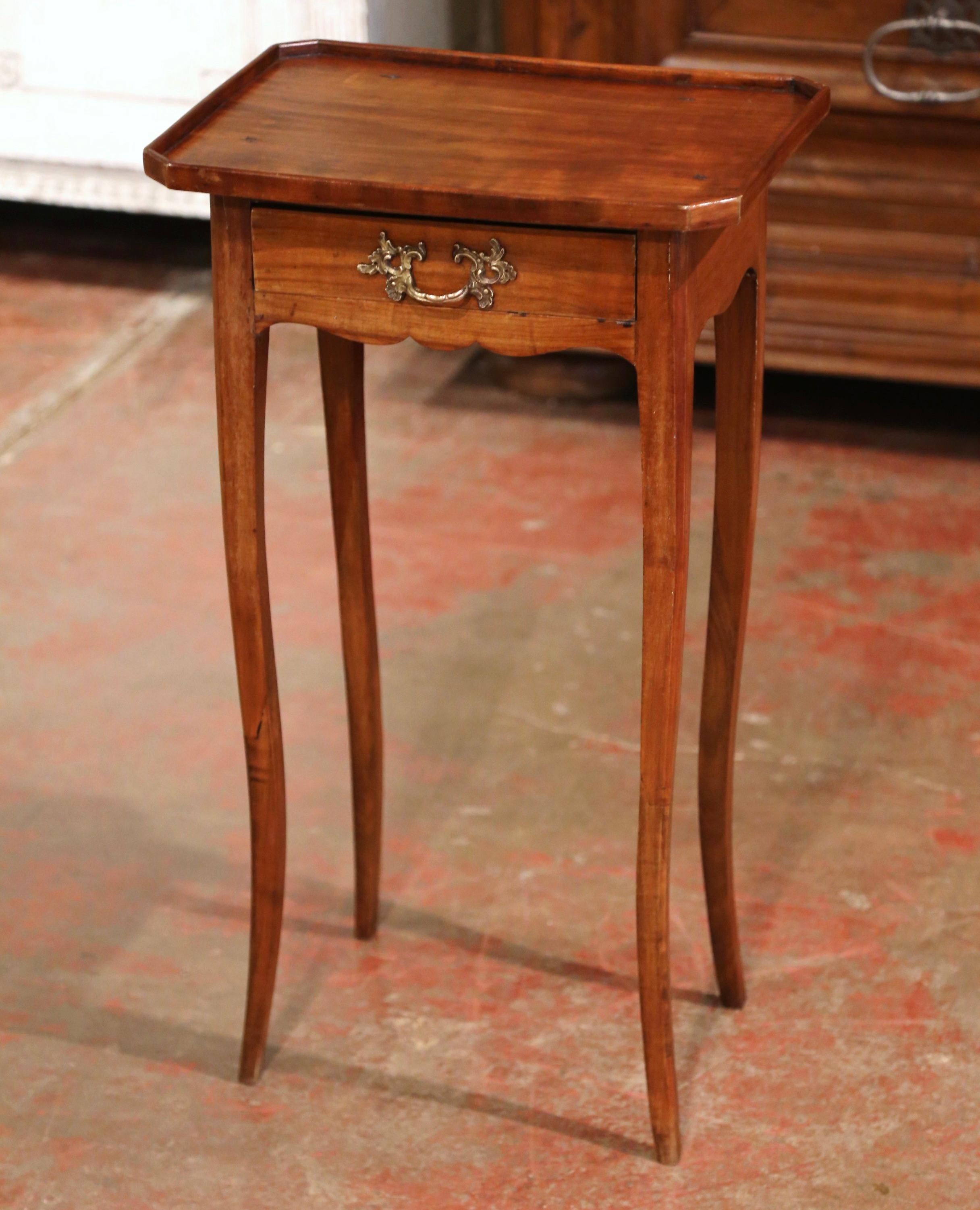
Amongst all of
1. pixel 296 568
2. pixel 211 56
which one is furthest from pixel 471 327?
pixel 211 56

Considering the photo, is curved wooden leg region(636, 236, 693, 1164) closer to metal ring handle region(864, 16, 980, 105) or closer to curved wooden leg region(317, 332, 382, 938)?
curved wooden leg region(317, 332, 382, 938)

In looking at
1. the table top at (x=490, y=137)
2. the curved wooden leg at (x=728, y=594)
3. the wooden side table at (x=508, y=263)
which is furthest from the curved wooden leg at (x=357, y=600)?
the curved wooden leg at (x=728, y=594)

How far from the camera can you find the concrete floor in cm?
181

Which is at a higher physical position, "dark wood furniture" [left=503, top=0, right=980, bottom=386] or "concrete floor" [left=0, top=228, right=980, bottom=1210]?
"dark wood furniture" [left=503, top=0, right=980, bottom=386]

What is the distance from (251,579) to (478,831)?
765 millimetres

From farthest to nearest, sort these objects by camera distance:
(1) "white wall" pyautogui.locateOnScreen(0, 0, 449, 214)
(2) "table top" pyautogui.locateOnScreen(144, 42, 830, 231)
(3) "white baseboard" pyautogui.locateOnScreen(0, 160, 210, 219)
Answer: (3) "white baseboard" pyautogui.locateOnScreen(0, 160, 210, 219) → (1) "white wall" pyautogui.locateOnScreen(0, 0, 449, 214) → (2) "table top" pyautogui.locateOnScreen(144, 42, 830, 231)

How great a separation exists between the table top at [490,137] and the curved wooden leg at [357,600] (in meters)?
0.27

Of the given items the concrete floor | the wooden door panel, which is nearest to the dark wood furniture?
the wooden door panel

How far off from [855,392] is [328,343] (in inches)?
81.3

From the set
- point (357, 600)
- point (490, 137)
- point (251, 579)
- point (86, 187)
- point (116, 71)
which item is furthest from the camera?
point (86, 187)

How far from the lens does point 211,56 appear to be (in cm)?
383

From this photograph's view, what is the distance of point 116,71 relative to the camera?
3.89 metres

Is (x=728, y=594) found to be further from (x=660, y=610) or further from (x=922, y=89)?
(x=922, y=89)

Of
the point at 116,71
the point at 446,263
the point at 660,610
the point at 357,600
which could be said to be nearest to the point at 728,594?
the point at 660,610
